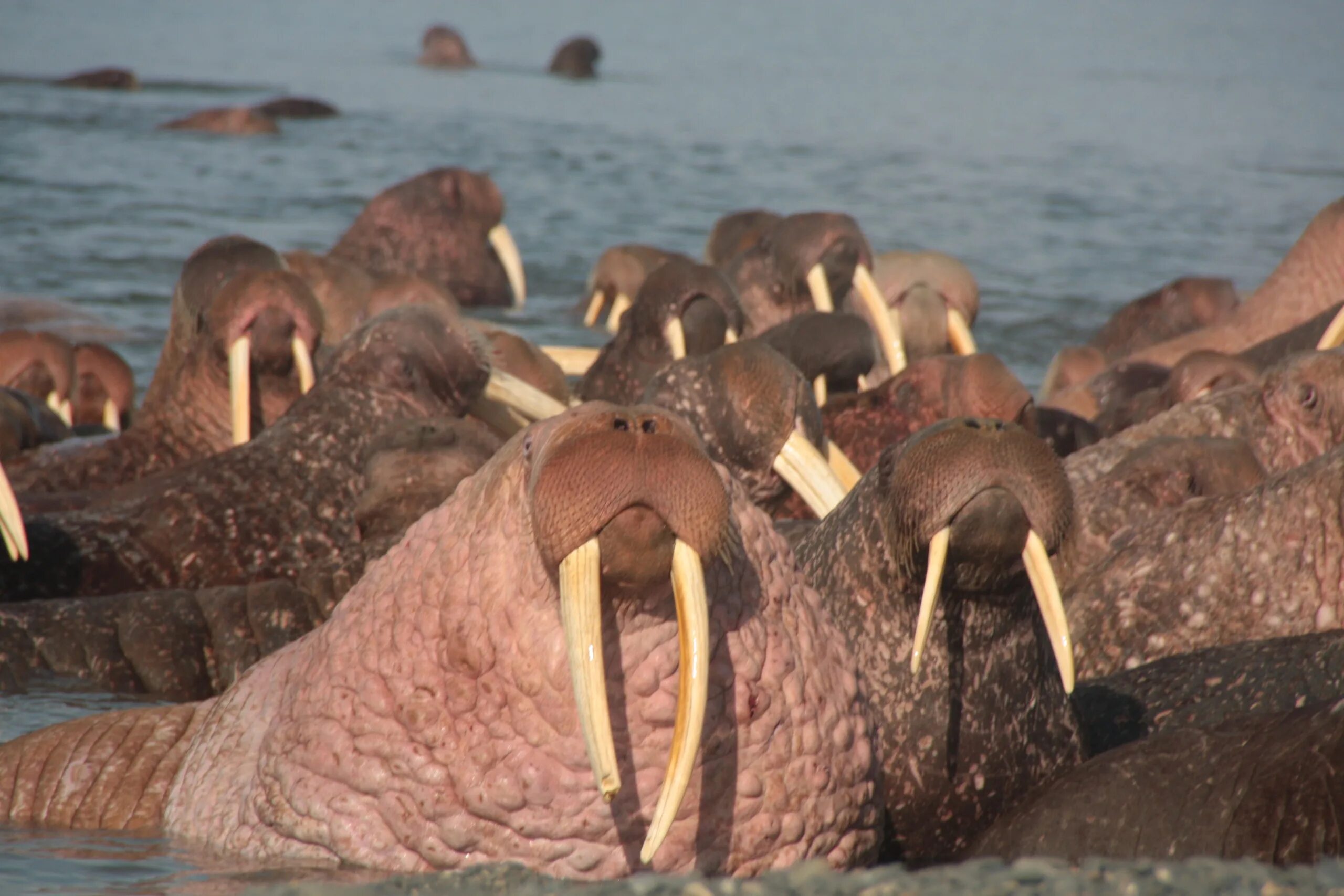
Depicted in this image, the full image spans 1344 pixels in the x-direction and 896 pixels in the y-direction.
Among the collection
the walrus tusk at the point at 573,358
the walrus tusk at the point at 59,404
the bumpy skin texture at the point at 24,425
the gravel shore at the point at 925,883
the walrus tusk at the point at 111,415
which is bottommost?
the walrus tusk at the point at 111,415

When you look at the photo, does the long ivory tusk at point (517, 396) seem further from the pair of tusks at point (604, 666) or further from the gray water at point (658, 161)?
the pair of tusks at point (604, 666)

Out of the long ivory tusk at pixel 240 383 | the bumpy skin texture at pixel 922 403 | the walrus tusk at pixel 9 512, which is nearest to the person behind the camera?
the walrus tusk at pixel 9 512

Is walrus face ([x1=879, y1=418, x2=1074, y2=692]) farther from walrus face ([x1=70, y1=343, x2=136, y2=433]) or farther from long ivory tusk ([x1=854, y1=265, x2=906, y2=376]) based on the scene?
walrus face ([x1=70, y1=343, x2=136, y2=433])

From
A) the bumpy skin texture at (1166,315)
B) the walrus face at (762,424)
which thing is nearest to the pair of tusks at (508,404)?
the walrus face at (762,424)

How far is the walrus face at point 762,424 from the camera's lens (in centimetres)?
689

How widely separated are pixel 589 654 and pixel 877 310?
25.3 feet

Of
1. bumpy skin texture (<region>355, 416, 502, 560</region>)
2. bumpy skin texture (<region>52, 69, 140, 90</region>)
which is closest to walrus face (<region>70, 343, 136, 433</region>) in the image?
bumpy skin texture (<region>355, 416, 502, 560</region>)

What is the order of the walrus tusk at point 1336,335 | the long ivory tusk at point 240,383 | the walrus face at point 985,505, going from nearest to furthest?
Answer: the walrus face at point 985,505 → the long ivory tusk at point 240,383 → the walrus tusk at point 1336,335

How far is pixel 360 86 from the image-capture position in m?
40.7

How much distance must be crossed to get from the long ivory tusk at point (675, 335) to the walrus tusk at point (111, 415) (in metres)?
3.87

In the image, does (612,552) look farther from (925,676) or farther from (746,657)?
(925,676)

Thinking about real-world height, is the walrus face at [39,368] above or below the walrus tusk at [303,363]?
below

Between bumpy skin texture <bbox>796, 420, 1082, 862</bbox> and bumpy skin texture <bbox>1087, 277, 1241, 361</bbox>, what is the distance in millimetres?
9394

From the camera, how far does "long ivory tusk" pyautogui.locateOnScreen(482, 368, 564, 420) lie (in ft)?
26.8
